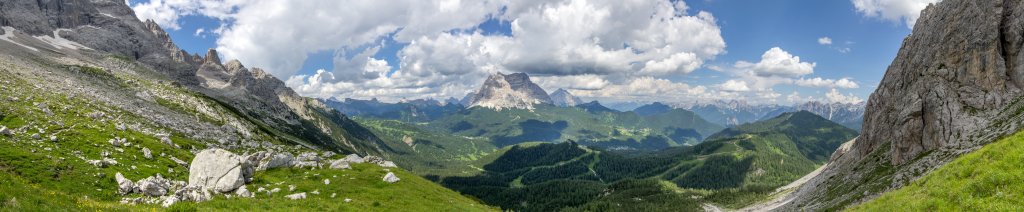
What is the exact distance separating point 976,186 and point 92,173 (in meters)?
76.8

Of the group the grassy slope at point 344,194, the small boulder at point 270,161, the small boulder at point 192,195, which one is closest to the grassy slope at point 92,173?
→ the grassy slope at point 344,194

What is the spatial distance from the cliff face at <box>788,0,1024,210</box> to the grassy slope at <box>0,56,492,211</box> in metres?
74.3

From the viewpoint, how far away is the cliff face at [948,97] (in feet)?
245

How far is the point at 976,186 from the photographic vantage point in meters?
27.3

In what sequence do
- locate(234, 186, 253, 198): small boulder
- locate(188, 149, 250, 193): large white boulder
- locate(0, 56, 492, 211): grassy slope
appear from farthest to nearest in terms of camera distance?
locate(188, 149, 250, 193): large white boulder
locate(234, 186, 253, 198): small boulder
locate(0, 56, 492, 211): grassy slope

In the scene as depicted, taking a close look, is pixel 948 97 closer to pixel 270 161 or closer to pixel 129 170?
pixel 270 161

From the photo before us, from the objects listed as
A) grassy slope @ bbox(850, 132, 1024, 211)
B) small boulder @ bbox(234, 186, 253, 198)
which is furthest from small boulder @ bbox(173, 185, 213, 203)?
grassy slope @ bbox(850, 132, 1024, 211)

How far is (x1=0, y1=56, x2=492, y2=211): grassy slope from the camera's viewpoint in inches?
983

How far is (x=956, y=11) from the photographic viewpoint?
318 feet

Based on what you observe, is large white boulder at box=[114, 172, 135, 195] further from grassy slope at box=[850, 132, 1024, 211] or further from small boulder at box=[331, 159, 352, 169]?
grassy slope at box=[850, 132, 1024, 211]

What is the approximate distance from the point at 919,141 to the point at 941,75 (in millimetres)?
16564

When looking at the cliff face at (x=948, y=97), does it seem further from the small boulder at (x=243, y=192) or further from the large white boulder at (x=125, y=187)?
the large white boulder at (x=125, y=187)

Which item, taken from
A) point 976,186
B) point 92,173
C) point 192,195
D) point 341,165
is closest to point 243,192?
point 192,195

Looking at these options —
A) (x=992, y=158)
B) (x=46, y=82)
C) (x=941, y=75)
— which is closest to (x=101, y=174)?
(x=992, y=158)
